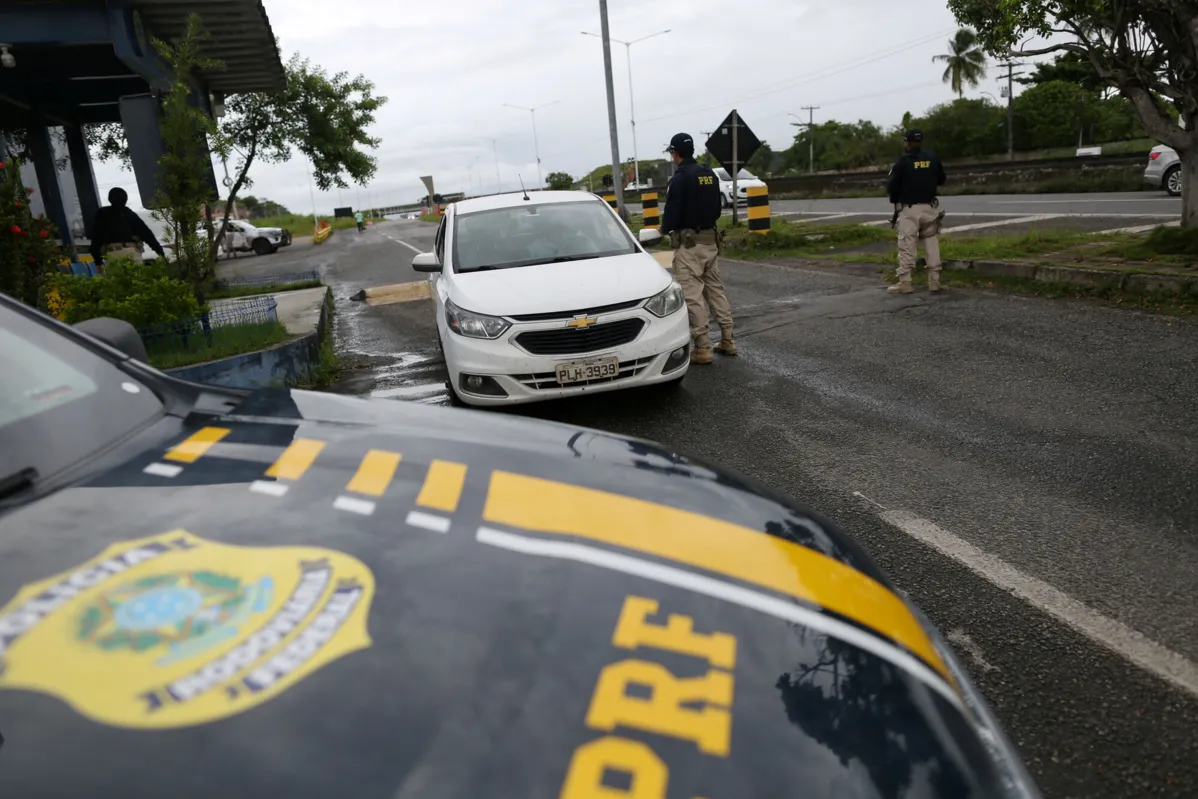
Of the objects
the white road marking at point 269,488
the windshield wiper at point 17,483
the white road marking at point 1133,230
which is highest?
the windshield wiper at point 17,483

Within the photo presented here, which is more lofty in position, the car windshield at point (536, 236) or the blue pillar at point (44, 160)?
the blue pillar at point (44, 160)

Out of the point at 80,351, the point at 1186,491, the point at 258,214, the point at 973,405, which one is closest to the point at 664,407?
the point at 973,405

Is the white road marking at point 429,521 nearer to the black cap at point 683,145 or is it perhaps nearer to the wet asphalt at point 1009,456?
the wet asphalt at point 1009,456

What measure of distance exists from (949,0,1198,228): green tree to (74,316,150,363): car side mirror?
963 cm

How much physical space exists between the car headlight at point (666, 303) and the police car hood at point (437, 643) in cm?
405

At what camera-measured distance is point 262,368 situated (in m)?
7.12

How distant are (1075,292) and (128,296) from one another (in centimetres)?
896

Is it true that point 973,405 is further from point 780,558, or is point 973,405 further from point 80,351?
point 80,351

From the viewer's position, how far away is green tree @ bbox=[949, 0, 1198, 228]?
8.93 metres

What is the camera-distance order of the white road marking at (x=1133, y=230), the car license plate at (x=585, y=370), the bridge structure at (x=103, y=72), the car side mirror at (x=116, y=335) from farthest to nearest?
1. the white road marking at (x=1133, y=230)
2. the bridge structure at (x=103, y=72)
3. the car license plate at (x=585, y=370)
4. the car side mirror at (x=116, y=335)

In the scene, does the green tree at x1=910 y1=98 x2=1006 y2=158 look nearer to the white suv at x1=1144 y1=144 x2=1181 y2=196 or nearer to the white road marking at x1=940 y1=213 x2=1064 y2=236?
the white suv at x1=1144 y1=144 x2=1181 y2=196

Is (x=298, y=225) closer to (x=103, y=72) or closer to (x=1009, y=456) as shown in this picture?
(x=103, y=72)

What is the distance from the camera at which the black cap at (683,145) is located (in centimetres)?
746

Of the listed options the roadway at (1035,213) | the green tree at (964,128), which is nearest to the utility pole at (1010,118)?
the green tree at (964,128)
